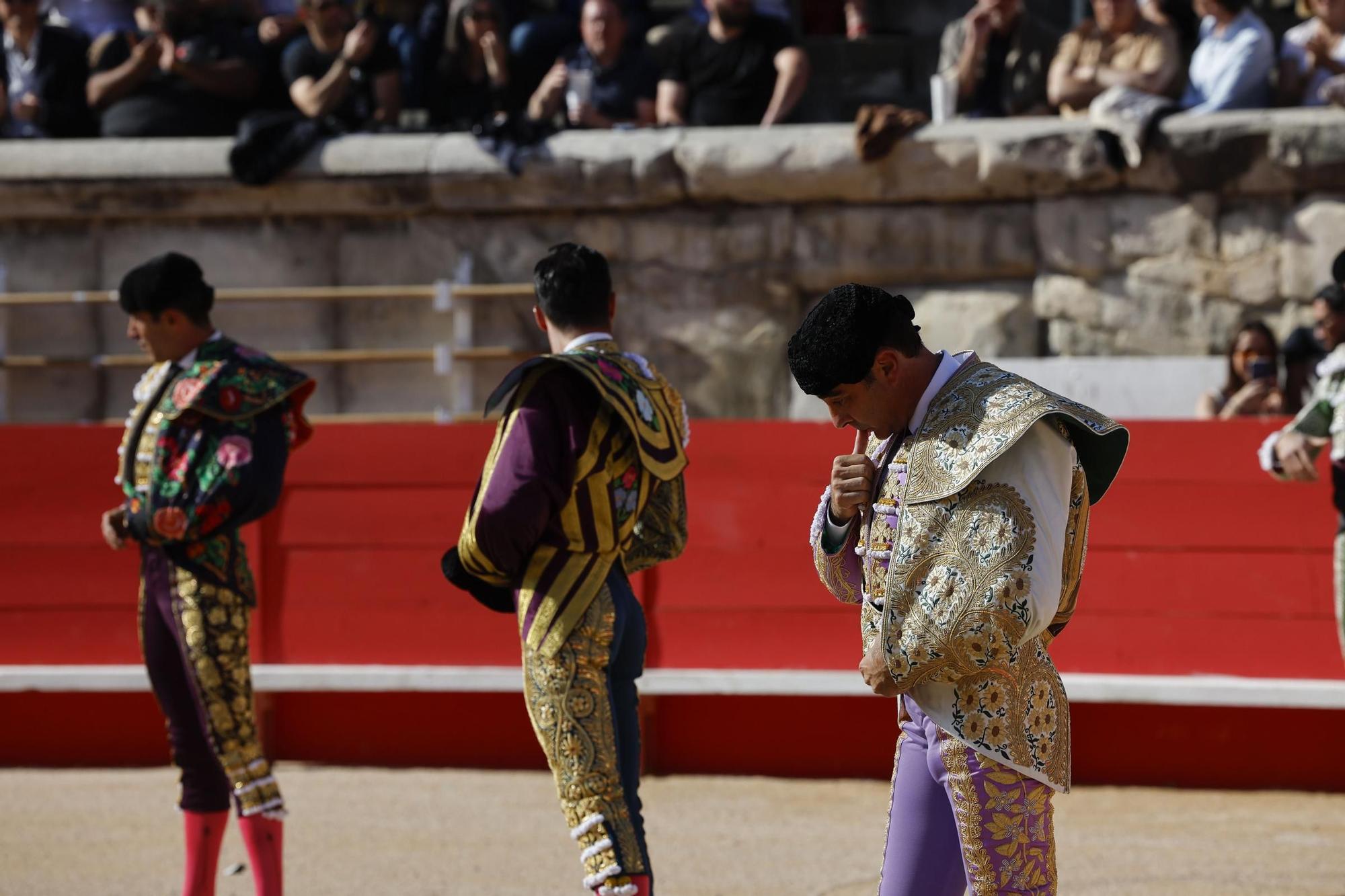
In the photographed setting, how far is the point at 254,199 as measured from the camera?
23.7 ft

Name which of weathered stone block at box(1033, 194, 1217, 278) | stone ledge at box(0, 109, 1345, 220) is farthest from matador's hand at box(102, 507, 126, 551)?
weathered stone block at box(1033, 194, 1217, 278)

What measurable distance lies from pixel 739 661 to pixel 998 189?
2.62m

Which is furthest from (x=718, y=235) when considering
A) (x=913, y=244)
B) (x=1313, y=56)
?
(x=1313, y=56)

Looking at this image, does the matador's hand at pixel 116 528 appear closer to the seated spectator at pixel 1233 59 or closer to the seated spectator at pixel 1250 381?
the seated spectator at pixel 1250 381

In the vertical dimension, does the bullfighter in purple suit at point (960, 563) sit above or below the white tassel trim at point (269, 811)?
above

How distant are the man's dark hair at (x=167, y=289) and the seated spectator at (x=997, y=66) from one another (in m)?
4.31

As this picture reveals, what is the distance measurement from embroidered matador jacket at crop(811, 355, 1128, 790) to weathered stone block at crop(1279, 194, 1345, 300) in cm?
484

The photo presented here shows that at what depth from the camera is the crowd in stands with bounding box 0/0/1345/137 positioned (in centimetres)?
657

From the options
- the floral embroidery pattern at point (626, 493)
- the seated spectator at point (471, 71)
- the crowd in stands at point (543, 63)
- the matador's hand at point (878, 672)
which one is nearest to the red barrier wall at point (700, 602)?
the floral embroidery pattern at point (626, 493)

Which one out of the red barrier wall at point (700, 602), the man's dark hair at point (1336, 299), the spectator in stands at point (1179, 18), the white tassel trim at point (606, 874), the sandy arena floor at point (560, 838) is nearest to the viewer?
the white tassel trim at point (606, 874)

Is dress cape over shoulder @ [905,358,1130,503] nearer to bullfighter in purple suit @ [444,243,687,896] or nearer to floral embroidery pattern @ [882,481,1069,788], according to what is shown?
floral embroidery pattern @ [882,481,1069,788]

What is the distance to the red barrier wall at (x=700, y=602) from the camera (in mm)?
4766

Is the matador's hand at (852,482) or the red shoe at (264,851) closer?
the matador's hand at (852,482)

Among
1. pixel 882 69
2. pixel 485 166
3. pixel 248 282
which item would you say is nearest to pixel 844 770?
pixel 485 166
